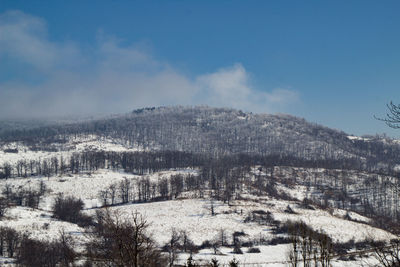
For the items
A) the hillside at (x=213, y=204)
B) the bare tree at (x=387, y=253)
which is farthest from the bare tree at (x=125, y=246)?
the bare tree at (x=387, y=253)

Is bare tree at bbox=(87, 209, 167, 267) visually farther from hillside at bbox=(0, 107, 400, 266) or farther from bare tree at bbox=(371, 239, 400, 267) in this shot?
bare tree at bbox=(371, 239, 400, 267)

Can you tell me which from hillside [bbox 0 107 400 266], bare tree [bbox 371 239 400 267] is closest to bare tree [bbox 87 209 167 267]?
hillside [bbox 0 107 400 266]

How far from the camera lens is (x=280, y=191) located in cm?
10781

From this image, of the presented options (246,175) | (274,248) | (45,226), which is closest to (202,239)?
(274,248)

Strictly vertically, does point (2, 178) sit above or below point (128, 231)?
below

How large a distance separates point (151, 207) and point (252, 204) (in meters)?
26.4

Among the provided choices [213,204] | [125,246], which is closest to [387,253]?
[125,246]

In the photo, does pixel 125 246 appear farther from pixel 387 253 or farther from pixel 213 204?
pixel 213 204

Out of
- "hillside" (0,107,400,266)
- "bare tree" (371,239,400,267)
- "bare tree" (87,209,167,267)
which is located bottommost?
"hillside" (0,107,400,266)

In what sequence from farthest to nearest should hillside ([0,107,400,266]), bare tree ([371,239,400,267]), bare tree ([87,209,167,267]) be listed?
hillside ([0,107,400,266]), bare tree ([87,209,167,267]), bare tree ([371,239,400,267])

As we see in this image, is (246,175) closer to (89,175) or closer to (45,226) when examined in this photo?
(89,175)

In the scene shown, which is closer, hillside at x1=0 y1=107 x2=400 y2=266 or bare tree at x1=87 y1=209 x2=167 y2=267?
bare tree at x1=87 y1=209 x2=167 y2=267

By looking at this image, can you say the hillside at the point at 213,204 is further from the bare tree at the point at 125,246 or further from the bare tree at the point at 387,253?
the bare tree at the point at 387,253

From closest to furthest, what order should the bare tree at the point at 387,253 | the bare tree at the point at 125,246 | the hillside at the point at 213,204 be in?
the bare tree at the point at 387,253, the bare tree at the point at 125,246, the hillside at the point at 213,204
